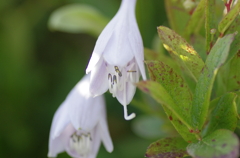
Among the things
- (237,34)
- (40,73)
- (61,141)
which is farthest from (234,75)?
(40,73)

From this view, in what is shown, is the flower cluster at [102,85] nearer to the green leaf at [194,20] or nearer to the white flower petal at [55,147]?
the white flower petal at [55,147]

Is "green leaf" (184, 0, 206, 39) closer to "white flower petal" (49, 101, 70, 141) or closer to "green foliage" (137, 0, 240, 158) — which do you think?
"green foliage" (137, 0, 240, 158)

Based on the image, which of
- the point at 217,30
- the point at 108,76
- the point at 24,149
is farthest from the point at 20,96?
the point at 217,30

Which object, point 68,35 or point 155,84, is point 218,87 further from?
point 68,35

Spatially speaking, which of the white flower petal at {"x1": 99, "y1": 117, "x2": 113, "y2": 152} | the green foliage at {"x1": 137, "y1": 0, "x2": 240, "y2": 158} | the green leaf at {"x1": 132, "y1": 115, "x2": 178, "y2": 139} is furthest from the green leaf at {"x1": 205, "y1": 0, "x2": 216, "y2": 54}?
the green leaf at {"x1": 132, "y1": 115, "x2": 178, "y2": 139}

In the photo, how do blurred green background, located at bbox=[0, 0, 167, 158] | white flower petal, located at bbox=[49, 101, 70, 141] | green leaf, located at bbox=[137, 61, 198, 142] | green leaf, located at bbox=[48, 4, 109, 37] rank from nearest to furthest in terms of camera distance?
1. green leaf, located at bbox=[137, 61, 198, 142]
2. white flower petal, located at bbox=[49, 101, 70, 141]
3. green leaf, located at bbox=[48, 4, 109, 37]
4. blurred green background, located at bbox=[0, 0, 167, 158]
